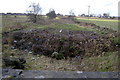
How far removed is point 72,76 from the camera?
8.87 feet

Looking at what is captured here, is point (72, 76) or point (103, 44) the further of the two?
point (103, 44)

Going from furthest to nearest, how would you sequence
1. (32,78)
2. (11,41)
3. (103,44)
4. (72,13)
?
1. (72,13)
2. (11,41)
3. (103,44)
4. (32,78)

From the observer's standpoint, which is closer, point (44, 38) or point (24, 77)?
point (24, 77)

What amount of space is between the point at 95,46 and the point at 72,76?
390 cm

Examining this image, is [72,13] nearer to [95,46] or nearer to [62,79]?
[95,46]

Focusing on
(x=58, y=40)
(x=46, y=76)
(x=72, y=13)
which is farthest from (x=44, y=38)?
(x=72, y=13)

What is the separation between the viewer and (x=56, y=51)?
20.1ft

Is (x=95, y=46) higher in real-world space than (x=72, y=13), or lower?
lower

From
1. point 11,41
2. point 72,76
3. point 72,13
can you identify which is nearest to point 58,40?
point 11,41

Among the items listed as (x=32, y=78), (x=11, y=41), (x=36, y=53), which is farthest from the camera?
(x=11, y=41)

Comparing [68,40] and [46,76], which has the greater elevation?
[68,40]

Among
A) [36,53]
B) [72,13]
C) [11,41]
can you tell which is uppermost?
[72,13]

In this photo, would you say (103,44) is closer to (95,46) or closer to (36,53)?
(95,46)

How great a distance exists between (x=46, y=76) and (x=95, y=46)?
4154 millimetres
